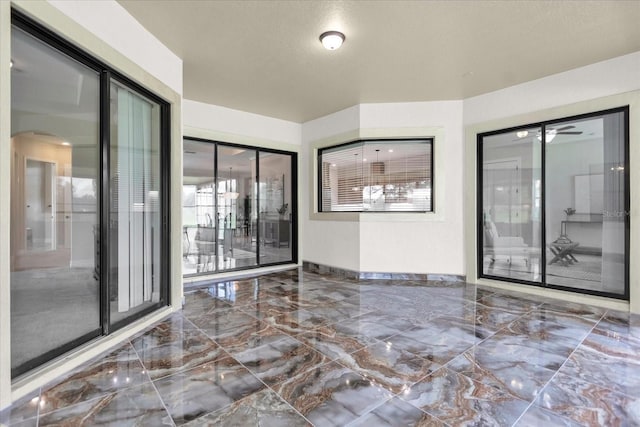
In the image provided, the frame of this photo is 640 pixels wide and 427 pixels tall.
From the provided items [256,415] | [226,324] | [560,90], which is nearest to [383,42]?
[560,90]

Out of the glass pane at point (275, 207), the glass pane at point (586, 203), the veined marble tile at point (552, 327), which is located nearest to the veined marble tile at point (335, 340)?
the veined marble tile at point (552, 327)

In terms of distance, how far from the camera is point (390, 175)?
5516mm

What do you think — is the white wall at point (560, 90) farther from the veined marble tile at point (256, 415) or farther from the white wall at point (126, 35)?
the veined marble tile at point (256, 415)

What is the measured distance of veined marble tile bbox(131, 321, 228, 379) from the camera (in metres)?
2.39

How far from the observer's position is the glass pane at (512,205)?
15.1ft

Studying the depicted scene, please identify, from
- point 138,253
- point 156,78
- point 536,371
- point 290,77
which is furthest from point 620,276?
point 156,78

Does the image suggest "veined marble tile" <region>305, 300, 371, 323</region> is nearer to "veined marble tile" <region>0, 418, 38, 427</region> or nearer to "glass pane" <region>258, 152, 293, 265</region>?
"veined marble tile" <region>0, 418, 38, 427</region>

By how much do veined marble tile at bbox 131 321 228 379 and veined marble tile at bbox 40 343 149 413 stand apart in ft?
0.28

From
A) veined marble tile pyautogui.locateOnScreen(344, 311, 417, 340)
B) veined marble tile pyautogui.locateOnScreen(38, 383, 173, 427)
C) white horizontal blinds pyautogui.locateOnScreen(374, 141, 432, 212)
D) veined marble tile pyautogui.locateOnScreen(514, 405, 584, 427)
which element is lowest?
veined marble tile pyautogui.locateOnScreen(514, 405, 584, 427)

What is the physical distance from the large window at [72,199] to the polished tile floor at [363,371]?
39 cm

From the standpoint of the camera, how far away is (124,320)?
3000mm

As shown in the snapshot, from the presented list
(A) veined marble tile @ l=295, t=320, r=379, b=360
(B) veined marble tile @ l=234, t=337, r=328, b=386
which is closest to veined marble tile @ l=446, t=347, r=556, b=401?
(A) veined marble tile @ l=295, t=320, r=379, b=360

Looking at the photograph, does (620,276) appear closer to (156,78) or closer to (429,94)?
(429,94)

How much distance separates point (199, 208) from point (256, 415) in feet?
13.7
